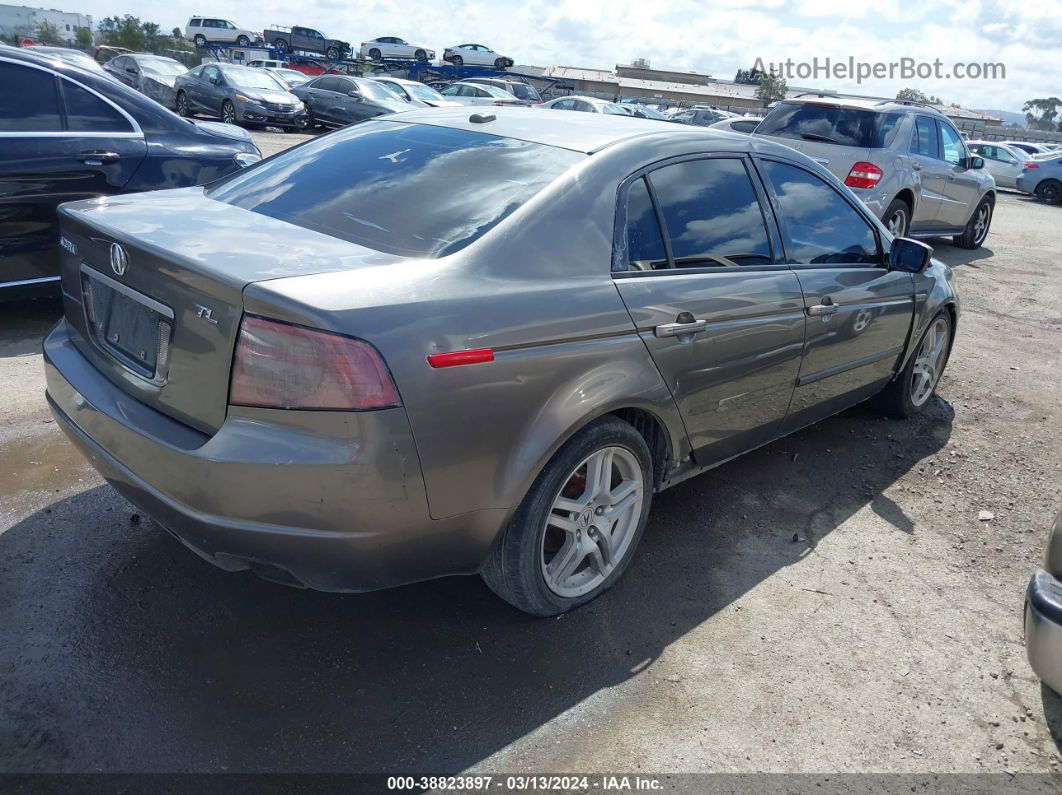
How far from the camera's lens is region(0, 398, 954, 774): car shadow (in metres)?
2.43

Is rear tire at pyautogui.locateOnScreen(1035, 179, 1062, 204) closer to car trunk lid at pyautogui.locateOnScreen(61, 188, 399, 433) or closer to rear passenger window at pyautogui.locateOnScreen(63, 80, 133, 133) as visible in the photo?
rear passenger window at pyautogui.locateOnScreen(63, 80, 133, 133)

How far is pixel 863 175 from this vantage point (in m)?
9.17

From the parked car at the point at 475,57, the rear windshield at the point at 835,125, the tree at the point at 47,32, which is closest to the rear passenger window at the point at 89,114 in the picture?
the rear windshield at the point at 835,125

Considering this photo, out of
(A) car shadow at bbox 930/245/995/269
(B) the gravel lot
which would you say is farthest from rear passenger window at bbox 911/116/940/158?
(B) the gravel lot

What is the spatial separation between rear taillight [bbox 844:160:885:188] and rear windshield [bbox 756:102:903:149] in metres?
0.26

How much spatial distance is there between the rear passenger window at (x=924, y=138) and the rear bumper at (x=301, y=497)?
30.0 ft

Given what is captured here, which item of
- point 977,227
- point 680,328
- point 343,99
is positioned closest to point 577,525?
point 680,328

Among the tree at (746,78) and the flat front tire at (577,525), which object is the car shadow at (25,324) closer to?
the flat front tire at (577,525)

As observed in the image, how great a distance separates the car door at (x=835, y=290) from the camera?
384 centimetres

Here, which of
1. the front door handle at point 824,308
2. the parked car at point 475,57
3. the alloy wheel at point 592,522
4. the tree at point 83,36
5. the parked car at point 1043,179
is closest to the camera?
the alloy wheel at point 592,522

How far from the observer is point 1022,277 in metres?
10.6

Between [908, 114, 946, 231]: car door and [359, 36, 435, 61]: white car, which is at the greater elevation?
[359, 36, 435, 61]: white car

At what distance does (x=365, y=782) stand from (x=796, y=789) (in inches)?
47.5

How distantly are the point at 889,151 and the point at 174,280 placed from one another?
8761 mm
